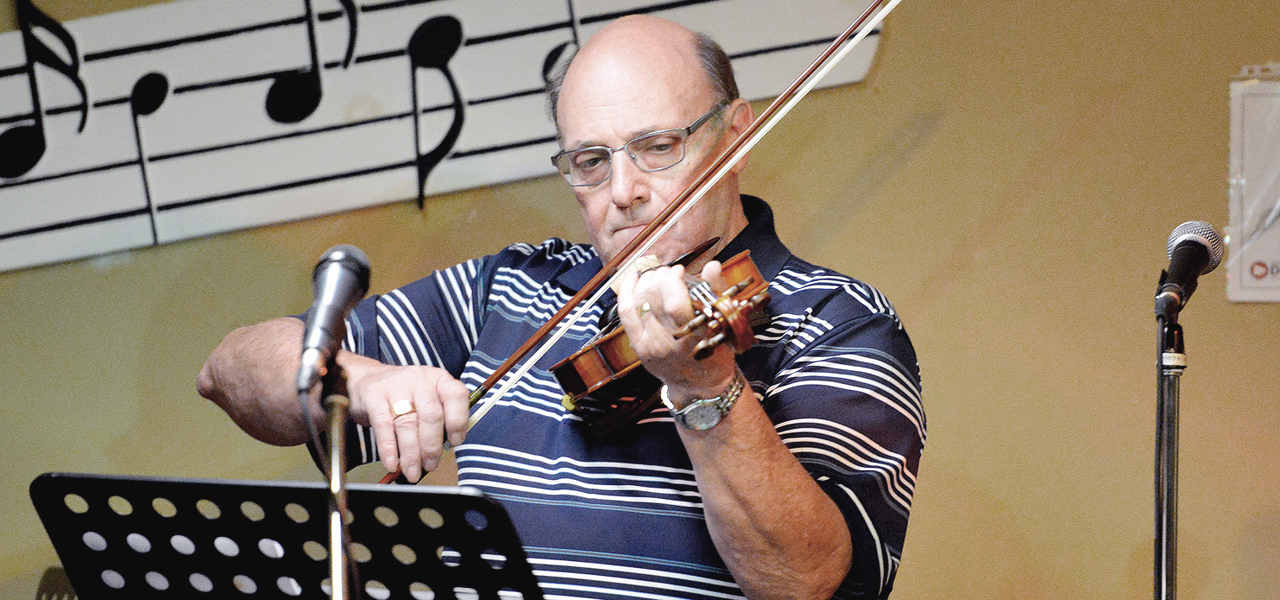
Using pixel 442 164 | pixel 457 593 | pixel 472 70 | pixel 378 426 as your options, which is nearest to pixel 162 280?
pixel 442 164

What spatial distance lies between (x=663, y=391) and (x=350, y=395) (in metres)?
0.41

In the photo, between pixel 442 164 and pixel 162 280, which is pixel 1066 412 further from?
pixel 162 280

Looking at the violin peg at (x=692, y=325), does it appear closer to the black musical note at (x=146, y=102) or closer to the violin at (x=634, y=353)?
the violin at (x=634, y=353)

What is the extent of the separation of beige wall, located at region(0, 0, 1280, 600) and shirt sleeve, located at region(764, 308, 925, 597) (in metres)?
0.84

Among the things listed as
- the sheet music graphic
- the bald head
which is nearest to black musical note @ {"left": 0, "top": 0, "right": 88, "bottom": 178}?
the sheet music graphic

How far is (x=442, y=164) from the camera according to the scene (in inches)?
94.4

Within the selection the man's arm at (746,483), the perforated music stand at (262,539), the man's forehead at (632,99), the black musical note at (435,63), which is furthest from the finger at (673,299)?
the black musical note at (435,63)

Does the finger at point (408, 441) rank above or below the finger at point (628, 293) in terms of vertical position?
below

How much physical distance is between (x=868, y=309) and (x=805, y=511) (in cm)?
40

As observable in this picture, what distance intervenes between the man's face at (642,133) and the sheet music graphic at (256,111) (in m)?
0.75

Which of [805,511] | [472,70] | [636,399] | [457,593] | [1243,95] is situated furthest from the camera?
Answer: [472,70]

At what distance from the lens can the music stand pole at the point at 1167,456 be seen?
1.34 m

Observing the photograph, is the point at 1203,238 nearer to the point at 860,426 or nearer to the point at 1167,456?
the point at 1167,456

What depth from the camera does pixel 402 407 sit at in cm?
124
